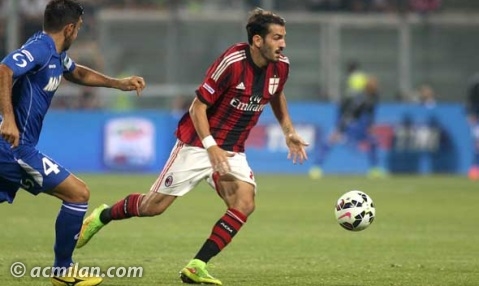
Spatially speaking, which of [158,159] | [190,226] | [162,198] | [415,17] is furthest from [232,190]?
[415,17]

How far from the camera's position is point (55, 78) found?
927 centimetres

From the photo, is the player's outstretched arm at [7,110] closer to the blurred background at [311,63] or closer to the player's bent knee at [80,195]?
the player's bent knee at [80,195]

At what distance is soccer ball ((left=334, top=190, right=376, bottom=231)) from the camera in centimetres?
1078

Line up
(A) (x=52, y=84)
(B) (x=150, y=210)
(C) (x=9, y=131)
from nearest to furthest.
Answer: (C) (x=9, y=131), (A) (x=52, y=84), (B) (x=150, y=210)

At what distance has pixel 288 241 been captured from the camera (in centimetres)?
1349

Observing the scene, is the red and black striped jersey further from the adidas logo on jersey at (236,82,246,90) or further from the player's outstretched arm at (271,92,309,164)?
the player's outstretched arm at (271,92,309,164)

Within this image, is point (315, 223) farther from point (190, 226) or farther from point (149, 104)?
point (149, 104)

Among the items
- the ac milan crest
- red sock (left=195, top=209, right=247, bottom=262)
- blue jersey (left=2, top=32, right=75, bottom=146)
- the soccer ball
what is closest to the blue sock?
blue jersey (left=2, top=32, right=75, bottom=146)

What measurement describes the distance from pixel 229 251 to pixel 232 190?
8.67ft

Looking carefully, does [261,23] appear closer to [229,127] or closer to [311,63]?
[229,127]

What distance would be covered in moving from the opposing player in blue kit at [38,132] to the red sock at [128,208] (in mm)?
A: 1246

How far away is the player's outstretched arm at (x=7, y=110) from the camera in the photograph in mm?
8648

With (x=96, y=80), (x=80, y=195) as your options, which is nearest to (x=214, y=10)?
(x=96, y=80)

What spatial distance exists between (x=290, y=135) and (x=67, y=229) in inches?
94.8
